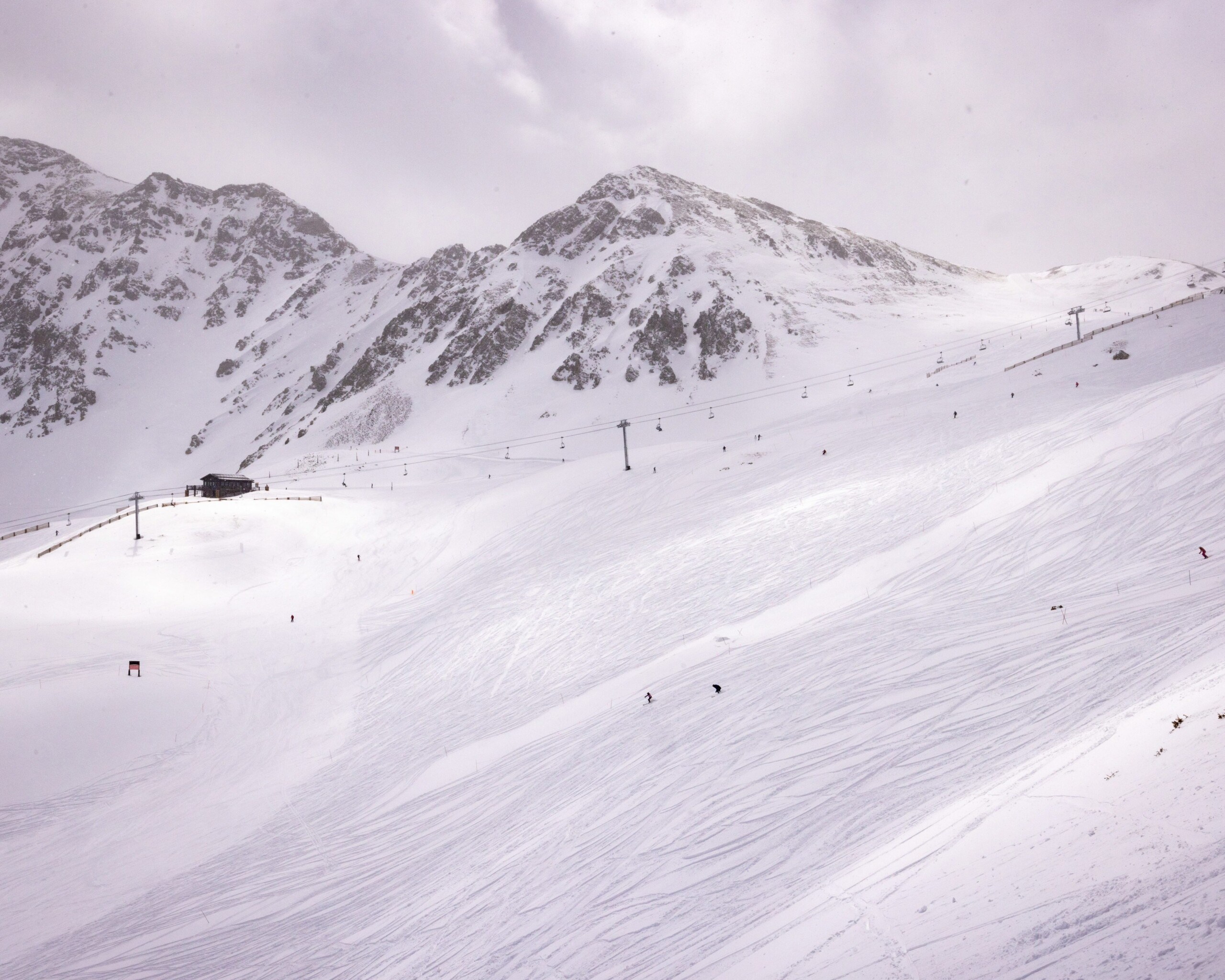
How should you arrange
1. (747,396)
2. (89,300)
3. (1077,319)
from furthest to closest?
(89,300), (747,396), (1077,319)

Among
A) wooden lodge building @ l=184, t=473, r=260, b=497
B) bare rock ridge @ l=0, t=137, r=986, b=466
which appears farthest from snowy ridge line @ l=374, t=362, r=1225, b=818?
bare rock ridge @ l=0, t=137, r=986, b=466

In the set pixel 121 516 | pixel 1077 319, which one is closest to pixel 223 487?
pixel 121 516

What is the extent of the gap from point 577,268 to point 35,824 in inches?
5060

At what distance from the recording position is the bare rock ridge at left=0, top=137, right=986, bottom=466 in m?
105

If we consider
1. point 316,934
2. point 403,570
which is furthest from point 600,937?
point 403,570

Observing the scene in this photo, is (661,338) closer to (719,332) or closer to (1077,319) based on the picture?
(719,332)

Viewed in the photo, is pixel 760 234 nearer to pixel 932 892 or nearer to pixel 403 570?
pixel 403 570

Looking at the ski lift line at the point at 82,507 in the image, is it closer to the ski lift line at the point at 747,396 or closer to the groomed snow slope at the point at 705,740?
the ski lift line at the point at 747,396

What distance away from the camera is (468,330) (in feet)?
382

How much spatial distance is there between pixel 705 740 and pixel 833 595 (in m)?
7.72

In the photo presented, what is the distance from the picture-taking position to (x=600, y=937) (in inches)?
364

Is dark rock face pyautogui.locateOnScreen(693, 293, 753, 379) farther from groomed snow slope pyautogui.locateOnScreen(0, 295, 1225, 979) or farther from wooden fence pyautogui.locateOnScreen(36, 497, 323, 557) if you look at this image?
groomed snow slope pyautogui.locateOnScreen(0, 295, 1225, 979)

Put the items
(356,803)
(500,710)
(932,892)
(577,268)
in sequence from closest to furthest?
(932,892), (356,803), (500,710), (577,268)

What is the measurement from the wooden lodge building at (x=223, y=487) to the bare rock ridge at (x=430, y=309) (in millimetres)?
33588
